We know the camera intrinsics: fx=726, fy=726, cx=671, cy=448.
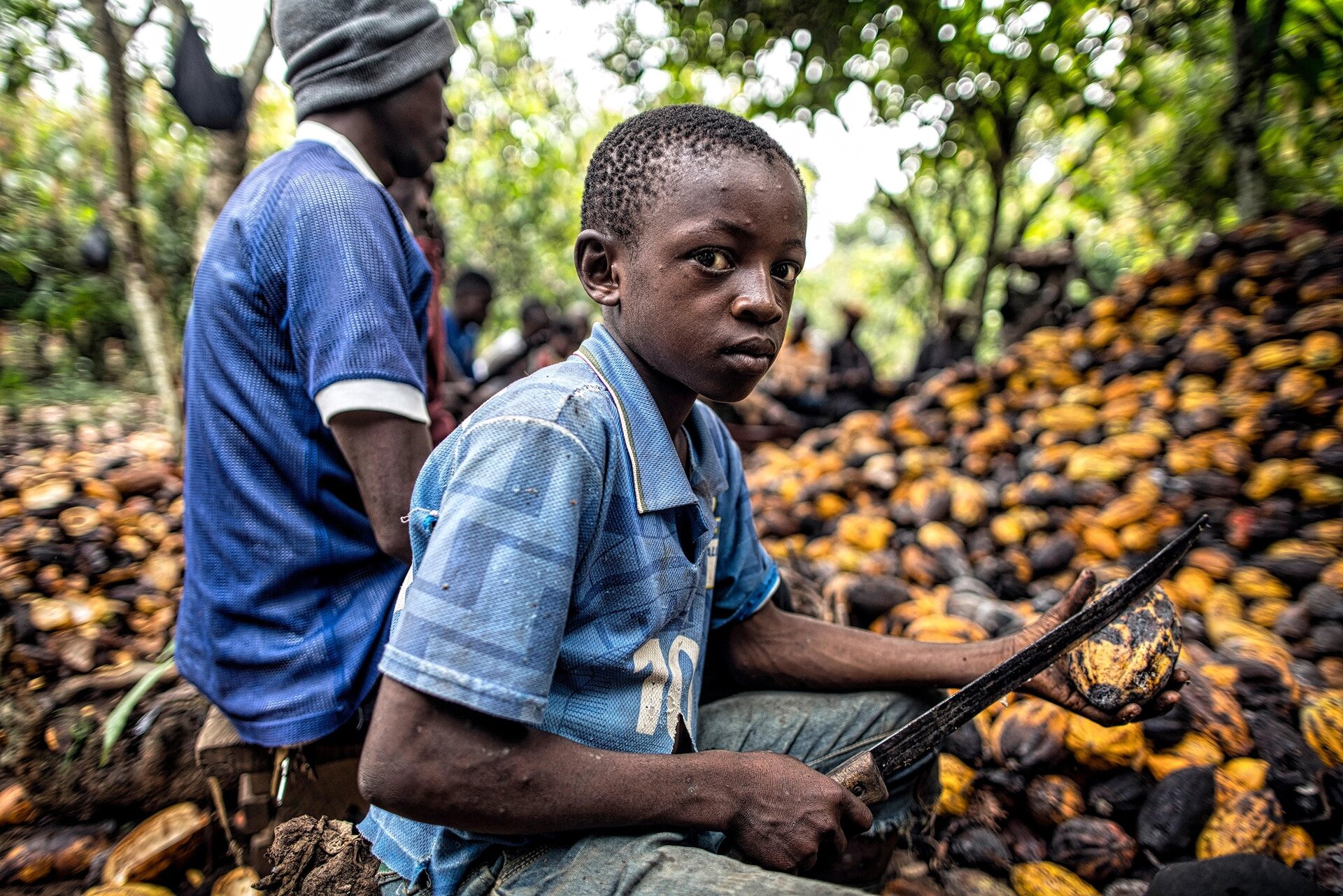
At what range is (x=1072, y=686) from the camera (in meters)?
1.33

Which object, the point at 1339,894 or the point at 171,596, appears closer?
the point at 1339,894

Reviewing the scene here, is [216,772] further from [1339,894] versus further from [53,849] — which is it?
[1339,894]

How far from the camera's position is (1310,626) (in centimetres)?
220

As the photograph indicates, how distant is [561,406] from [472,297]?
5.72 meters

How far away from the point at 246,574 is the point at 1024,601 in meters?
2.55

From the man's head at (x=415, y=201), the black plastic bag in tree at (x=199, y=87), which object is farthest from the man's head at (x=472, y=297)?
the man's head at (x=415, y=201)

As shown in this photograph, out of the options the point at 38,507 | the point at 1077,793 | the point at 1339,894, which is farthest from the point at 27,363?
the point at 1339,894

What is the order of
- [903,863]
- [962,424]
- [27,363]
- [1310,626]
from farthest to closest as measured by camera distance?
[27,363]
[962,424]
[1310,626]
[903,863]

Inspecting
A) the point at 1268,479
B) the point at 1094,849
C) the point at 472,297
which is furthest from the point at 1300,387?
the point at 472,297

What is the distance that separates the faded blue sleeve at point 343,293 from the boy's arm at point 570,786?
2.32 ft

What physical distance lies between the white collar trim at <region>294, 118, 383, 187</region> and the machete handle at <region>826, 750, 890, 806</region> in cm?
145

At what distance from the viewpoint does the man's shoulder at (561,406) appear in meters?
0.93

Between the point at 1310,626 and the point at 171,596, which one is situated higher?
the point at 1310,626

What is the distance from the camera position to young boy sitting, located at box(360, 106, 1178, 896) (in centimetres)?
84
